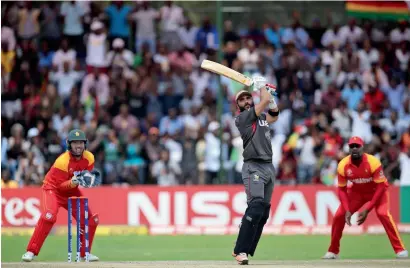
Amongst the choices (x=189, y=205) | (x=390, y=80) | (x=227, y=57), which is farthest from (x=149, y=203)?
(x=390, y=80)

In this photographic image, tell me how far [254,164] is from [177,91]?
13.0 meters

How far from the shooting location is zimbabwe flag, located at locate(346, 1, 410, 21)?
1073 inches

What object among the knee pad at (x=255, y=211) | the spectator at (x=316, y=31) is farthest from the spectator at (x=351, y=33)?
the knee pad at (x=255, y=211)

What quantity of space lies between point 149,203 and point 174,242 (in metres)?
2.59

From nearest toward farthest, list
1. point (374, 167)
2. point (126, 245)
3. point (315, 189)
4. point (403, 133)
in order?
point (374, 167)
point (126, 245)
point (315, 189)
point (403, 133)

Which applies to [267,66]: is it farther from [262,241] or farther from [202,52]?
[262,241]

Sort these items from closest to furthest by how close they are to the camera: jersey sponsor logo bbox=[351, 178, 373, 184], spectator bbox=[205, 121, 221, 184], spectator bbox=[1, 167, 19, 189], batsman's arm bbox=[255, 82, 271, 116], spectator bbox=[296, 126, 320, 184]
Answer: batsman's arm bbox=[255, 82, 271, 116]
jersey sponsor logo bbox=[351, 178, 373, 184]
spectator bbox=[1, 167, 19, 189]
spectator bbox=[296, 126, 320, 184]
spectator bbox=[205, 121, 221, 184]

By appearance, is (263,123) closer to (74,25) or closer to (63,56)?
(63,56)

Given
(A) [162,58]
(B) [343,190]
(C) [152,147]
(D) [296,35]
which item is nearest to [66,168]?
(B) [343,190]

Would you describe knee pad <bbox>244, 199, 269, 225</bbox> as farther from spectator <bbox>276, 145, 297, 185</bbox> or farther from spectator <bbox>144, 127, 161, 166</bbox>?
spectator <bbox>144, 127, 161, 166</bbox>

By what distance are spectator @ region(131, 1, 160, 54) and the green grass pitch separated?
7.05 m

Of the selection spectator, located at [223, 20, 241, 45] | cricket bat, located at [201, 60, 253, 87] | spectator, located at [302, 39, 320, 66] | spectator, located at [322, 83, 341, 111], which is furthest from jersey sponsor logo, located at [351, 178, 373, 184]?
spectator, located at [223, 20, 241, 45]

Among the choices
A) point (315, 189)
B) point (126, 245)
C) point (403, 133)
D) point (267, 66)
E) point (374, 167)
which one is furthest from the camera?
point (267, 66)

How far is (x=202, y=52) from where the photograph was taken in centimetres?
2745
